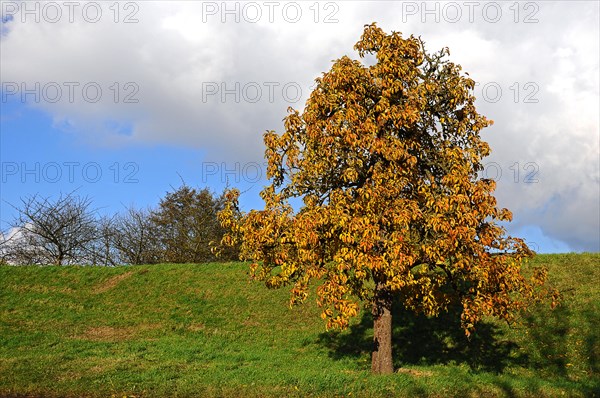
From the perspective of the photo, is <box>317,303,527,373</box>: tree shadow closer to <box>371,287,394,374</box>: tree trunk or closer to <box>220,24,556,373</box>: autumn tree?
<box>371,287,394,374</box>: tree trunk

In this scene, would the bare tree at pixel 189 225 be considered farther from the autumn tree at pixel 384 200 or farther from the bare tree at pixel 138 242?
the autumn tree at pixel 384 200

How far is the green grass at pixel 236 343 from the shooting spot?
1478 cm

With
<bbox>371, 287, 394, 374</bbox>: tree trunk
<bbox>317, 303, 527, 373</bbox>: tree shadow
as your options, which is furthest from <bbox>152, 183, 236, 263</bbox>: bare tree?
<bbox>371, 287, 394, 374</bbox>: tree trunk

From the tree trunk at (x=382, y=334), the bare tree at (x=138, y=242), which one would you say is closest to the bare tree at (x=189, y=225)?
the bare tree at (x=138, y=242)

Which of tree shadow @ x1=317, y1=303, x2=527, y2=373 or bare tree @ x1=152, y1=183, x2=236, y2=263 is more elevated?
bare tree @ x1=152, y1=183, x2=236, y2=263

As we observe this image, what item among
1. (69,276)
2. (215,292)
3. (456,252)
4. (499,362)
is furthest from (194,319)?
(456,252)

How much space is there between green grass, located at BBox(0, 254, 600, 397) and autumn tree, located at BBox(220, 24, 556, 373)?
227 centimetres

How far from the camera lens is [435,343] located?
23.1m

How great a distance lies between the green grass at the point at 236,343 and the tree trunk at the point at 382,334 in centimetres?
51

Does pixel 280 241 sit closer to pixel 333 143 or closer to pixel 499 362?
pixel 333 143

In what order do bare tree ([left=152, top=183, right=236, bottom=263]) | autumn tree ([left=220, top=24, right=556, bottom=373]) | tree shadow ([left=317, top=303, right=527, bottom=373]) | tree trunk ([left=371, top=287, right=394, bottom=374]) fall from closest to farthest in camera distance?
autumn tree ([left=220, top=24, right=556, bottom=373]) → tree trunk ([left=371, top=287, right=394, bottom=374]) → tree shadow ([left=317, top=303, right=527, bottom=373]) → bare tree ([left=152, top=183, right=236, bottom=263])

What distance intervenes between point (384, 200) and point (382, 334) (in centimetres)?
493

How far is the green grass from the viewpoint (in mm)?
14781

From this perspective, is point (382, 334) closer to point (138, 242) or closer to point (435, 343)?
point (435, 343)
